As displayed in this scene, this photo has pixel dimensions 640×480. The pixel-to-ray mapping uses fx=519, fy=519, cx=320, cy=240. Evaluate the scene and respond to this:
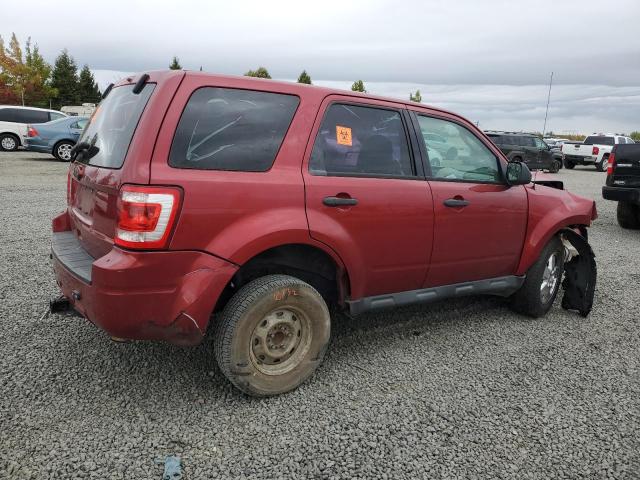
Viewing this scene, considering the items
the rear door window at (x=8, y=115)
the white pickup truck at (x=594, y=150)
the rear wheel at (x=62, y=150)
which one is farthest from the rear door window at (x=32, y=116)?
the white pickup truck at (x=594, y=150)

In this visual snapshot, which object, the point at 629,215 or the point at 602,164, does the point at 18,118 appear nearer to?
the point at 629,215

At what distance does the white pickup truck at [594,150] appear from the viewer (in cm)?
2627

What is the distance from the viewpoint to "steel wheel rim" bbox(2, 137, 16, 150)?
1904cm

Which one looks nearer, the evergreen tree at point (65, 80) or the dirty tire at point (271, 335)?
the dirty tire at point (271, 335)

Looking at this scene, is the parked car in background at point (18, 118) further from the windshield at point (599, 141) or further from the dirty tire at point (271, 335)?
the windshield at point (599, 141)

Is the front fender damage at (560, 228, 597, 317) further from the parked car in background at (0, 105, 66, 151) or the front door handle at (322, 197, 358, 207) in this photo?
the parked car in background at (0, 105, 66, 151)

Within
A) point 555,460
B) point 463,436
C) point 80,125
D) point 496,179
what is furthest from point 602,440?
point 80,125

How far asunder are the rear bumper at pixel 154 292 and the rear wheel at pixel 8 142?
19.5 m

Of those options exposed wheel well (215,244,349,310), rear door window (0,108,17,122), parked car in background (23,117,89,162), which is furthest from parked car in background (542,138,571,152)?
exposed wheel well (215,244,349,310)

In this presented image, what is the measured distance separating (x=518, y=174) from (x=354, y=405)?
2174mm

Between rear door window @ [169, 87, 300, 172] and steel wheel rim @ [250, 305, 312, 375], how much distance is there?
0.85 metres

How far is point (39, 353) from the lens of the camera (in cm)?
342

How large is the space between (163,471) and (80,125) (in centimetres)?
1678

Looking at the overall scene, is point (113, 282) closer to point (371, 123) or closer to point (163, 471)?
point (163, 471)
